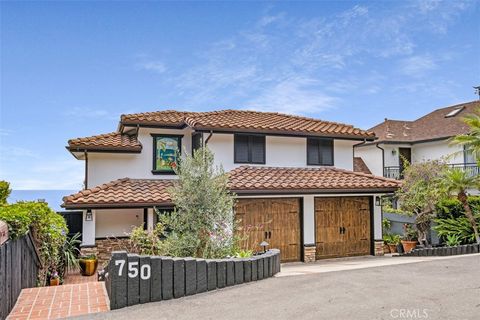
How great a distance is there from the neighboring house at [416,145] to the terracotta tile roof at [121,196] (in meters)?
16.2

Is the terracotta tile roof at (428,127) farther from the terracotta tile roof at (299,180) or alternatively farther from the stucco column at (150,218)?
the stucco column at (150,218)

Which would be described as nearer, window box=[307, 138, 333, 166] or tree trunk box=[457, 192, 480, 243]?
tree trunk box=[457, 192, 480, 243]

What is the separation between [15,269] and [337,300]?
6092 millimetres

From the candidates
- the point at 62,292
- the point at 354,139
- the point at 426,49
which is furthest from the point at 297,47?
the point at 62,292

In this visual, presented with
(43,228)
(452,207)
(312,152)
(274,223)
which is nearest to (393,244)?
(452,207)

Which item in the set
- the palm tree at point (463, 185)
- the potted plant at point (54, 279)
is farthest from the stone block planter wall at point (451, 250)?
the potted plant at point (54, 279)

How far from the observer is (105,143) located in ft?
49.1

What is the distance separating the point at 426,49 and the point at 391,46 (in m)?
2.41

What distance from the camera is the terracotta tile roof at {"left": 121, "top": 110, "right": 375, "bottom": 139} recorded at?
1459 cm

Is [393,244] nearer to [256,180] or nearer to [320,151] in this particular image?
[320,151]

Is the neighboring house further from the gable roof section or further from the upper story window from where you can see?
the upper story window

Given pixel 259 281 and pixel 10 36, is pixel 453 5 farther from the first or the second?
pixel 10 36

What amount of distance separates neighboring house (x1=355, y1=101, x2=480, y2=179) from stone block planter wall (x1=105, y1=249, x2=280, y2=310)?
18787mm

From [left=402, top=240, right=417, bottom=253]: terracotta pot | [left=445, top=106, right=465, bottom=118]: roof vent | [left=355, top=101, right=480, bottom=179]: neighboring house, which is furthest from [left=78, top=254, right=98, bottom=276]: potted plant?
[left=445, top=106, right=465, bottom=118]: roof vent
